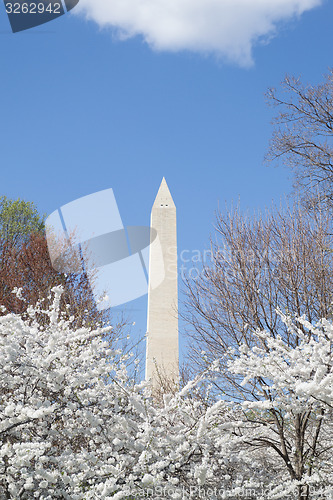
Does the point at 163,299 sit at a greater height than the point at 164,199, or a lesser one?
lesser

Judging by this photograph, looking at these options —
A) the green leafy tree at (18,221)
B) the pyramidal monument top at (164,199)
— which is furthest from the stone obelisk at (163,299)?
the green leafy tree at (18,221)

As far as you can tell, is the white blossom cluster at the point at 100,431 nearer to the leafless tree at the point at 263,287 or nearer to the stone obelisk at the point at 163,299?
the leafless tree at the point at 263,287

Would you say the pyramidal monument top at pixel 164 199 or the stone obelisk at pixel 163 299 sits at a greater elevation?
the pyramidal monument top at pixel 164 199

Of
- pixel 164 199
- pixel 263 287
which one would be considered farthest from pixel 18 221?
pixel 263 287

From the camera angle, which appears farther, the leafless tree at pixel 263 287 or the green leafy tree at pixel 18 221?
the green leafy tree at pixel 18 221

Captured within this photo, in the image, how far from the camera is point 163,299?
1287cm

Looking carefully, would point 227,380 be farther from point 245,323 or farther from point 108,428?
point 108,428

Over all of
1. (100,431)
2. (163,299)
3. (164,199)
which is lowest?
(100,431)

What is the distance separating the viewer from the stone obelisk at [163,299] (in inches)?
496

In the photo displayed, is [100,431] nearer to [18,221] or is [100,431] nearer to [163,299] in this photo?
[163,299]

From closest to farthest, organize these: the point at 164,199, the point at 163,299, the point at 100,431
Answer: the point at 100,431 < the point at 163,299 < the point at 164,199

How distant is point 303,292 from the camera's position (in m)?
7.83

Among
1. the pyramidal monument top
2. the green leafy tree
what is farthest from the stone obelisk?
the green leafy tree

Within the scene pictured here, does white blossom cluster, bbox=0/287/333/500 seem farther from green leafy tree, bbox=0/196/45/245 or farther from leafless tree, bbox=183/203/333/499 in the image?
green leafy tree, bbox=0/196/45/245
